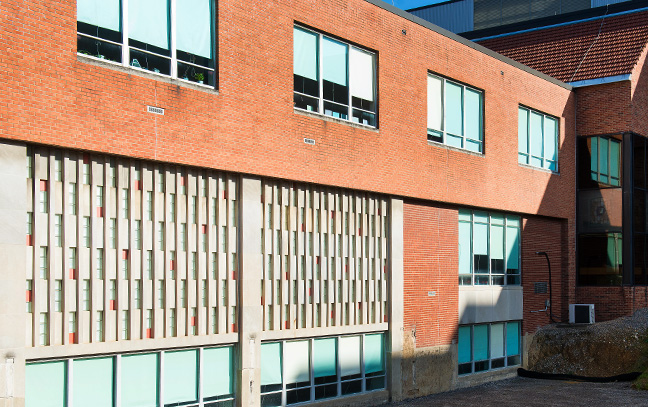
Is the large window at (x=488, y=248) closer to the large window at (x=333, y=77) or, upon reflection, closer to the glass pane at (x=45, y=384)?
the large window at (x=333, y=77)

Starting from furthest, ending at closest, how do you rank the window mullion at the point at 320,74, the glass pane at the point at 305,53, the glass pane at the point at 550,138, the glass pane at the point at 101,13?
the glass pane at the point at 550,138 < the window mullion at the point at 320,74 < the glass pane at the point at 305,53 < the glass pane at the point at 101,13

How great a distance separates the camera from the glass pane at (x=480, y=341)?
23328 millimetres

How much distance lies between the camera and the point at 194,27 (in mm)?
14828

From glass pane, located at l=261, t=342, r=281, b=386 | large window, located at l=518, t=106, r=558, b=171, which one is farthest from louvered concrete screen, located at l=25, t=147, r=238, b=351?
large window, located at l=518, t=106, r=558, b=171

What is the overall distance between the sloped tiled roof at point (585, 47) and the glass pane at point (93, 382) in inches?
816

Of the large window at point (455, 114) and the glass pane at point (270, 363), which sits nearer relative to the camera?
the glass pane at point (270, 363)

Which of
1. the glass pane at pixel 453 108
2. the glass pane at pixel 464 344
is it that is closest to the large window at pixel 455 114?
the glass pane at pixel 453 108

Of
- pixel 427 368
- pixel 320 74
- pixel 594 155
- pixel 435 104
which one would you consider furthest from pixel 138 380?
pixel 594 155

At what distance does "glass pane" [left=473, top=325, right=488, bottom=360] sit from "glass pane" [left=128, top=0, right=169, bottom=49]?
1328 cm

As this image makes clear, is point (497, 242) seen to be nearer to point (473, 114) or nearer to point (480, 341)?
point (480, 341)

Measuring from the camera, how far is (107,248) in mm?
13219

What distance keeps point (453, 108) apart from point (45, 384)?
13723 millimetres

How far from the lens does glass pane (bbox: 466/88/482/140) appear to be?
2273 centimetres

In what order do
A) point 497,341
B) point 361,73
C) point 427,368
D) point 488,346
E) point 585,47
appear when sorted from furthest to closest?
1. point 585,47
2. point 497,341
3. point 488,346
4. point 427,368
5. point 361,73
